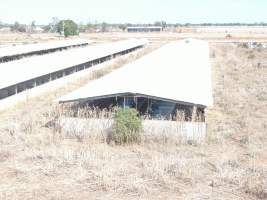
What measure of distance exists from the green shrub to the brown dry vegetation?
1.25 ft

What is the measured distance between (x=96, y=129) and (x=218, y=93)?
13.0 m

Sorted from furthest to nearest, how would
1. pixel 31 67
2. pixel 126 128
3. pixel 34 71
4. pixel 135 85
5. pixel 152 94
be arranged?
pixel 31 67, pixel 34 71, pixel 135 85, pixel 152 94, pixel 126 128

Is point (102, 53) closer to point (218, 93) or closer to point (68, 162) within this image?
point (218, 93)

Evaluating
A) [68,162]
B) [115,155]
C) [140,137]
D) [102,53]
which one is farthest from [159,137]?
[102,53]

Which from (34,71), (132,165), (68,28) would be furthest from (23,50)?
(68,28)

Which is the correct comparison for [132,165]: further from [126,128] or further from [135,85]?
[135,85]

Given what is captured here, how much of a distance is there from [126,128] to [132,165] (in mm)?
2732

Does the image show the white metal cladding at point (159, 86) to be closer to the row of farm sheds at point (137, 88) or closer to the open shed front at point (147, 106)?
the row of farm sheds at point (137, 88)

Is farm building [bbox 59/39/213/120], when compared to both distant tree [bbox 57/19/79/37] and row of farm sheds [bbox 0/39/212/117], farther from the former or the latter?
distant tree [bbox 57/19/79/37]

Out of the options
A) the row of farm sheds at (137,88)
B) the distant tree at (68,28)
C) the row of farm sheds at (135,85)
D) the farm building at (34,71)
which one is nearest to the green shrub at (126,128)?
the row of farm sheds at (137,88)

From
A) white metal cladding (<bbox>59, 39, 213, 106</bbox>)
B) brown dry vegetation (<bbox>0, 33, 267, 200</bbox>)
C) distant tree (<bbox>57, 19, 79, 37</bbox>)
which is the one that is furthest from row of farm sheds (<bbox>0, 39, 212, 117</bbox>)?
distant tree (<bbox>57, 19, 79, 37</bbox>)

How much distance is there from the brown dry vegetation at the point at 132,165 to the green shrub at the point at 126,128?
38 centimetres

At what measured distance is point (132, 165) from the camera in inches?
526

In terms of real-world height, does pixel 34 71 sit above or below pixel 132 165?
above
